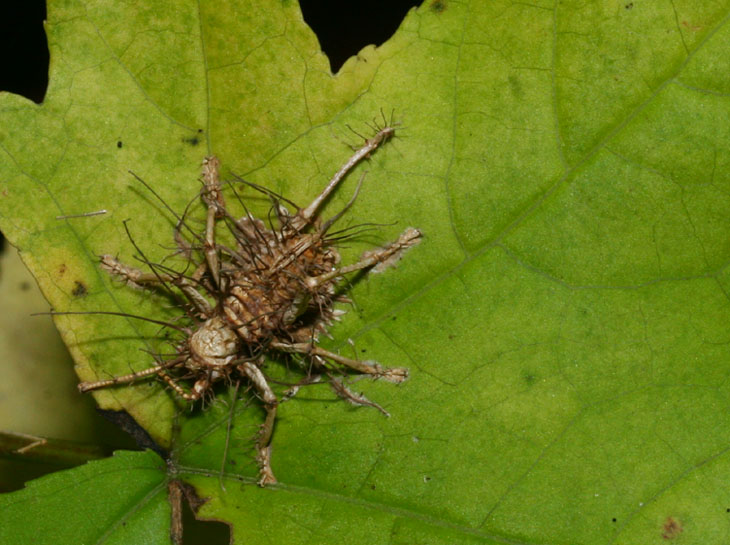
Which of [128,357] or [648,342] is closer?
[648,342]

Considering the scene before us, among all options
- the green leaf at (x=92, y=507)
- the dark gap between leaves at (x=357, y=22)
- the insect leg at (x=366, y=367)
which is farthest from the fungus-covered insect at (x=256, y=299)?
the dark gap between leaves at (x=357, y=22)

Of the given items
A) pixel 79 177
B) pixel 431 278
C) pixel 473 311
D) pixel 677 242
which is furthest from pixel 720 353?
pixel 79 177

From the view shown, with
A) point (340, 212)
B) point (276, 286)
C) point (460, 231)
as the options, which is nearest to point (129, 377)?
point (276, 286)

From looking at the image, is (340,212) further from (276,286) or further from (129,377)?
(129,377)

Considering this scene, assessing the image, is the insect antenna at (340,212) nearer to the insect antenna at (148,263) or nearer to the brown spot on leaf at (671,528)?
the insect antenna at (148,263)

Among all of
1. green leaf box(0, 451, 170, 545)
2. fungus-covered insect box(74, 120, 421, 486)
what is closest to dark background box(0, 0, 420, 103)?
fungus-covered insect box(74, 120, 421, 486)

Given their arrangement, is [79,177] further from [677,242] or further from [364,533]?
[677,242]
